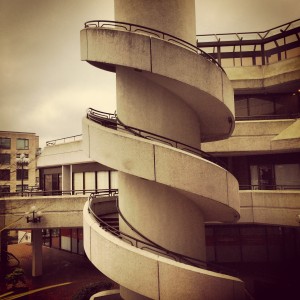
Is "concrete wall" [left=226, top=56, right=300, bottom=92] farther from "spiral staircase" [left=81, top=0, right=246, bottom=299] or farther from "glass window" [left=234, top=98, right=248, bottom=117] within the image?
"spiral staircase" [left=81, top=0, right=246, bottom=299]

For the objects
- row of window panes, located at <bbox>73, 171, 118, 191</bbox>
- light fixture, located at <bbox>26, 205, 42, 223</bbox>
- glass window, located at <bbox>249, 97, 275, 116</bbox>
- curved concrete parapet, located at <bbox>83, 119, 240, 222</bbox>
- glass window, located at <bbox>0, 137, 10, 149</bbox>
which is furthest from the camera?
glass window, located at <bbox>0, 137, 10, 149</bbox>

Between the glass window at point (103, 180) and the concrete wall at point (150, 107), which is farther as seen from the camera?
the glass window at point (103, 180)

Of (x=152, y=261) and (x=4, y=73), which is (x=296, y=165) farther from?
(x=4, y=73)

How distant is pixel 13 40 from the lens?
56.4 ft

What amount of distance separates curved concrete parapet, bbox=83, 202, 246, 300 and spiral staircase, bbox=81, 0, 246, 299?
28 millimetres

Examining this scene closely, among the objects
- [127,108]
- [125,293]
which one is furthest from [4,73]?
[125,293]

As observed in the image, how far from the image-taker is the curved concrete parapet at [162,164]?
9.38 metres

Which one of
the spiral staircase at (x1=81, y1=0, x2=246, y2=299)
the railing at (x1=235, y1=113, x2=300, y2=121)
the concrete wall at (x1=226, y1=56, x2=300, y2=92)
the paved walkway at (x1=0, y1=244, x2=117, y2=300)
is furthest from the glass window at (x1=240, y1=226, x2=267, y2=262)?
the spiral staircase at (x1=81, y1=0, x2=246, y2=299)

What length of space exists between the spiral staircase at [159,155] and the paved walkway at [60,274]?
958 centimetres

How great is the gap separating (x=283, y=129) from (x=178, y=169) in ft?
41.9

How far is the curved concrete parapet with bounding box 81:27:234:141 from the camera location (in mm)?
9766

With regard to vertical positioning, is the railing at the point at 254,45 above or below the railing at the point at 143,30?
above

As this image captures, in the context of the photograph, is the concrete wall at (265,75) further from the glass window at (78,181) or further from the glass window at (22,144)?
the glass window at (22,144)

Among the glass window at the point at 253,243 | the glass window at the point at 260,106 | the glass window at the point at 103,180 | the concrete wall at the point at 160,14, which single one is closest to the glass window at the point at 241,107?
the glass window at the point at 260,106
